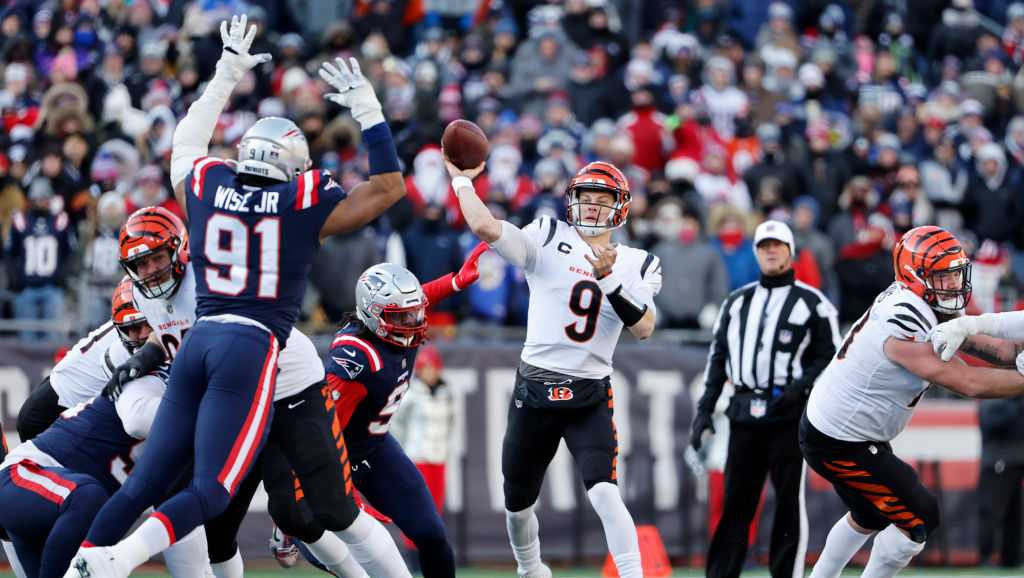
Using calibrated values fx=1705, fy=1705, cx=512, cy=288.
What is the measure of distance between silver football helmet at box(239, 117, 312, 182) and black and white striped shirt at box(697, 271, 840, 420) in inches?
120

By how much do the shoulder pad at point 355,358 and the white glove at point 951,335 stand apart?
2.53m

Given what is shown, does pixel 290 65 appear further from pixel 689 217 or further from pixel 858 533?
pixel 858 533

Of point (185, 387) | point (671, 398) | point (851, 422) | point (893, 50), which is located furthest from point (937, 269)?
point (893, 50)

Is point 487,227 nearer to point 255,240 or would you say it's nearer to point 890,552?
point 255,240

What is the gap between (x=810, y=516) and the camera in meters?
11.9

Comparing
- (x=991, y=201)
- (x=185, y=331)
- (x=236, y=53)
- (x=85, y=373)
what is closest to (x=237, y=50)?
(x=236, y=53)

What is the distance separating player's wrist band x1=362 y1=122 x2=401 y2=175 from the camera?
23.4 ft

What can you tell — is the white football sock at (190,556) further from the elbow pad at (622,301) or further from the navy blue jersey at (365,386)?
the elbow pad at (622,301)

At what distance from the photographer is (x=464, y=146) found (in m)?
8.02

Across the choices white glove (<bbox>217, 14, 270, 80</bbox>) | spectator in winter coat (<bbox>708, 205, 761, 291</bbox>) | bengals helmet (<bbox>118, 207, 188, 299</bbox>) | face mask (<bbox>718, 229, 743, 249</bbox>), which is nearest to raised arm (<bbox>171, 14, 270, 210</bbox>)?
white glove (<bbox>217, 14, 270, 80</bbox>)

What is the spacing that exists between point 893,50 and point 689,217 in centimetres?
593

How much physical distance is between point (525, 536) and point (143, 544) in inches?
97.3

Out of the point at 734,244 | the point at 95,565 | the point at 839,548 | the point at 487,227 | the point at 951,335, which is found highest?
the point at 487,227

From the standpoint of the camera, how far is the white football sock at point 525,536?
8.51m
